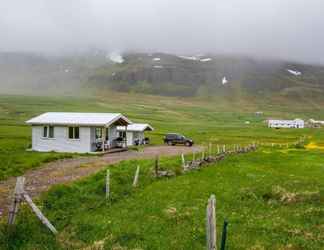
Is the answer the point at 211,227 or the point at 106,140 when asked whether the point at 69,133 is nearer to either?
the point at 106,140

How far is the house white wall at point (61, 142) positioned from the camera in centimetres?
5256

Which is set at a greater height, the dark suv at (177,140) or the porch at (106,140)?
the porch at (106,140)

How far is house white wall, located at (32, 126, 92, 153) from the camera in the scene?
52562 millimetres

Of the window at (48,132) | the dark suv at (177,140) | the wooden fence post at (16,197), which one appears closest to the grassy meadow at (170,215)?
the wooden fence post at (16,197)

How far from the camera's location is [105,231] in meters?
14.3

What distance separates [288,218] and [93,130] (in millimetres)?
39423

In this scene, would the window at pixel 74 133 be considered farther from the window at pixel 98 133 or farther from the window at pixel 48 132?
the window at pixel 98 133

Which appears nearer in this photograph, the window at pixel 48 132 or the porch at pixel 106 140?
the porch at pixel 106 140

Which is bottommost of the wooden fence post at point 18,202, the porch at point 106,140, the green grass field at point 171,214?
the porch at point 106,140

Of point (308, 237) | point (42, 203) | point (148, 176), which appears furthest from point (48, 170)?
point (308, 237)

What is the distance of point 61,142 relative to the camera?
5325 centimetres

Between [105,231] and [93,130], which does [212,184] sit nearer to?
[105,231]

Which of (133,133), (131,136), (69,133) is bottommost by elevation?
(131,136)

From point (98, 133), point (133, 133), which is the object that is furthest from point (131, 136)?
point (98, 133)
